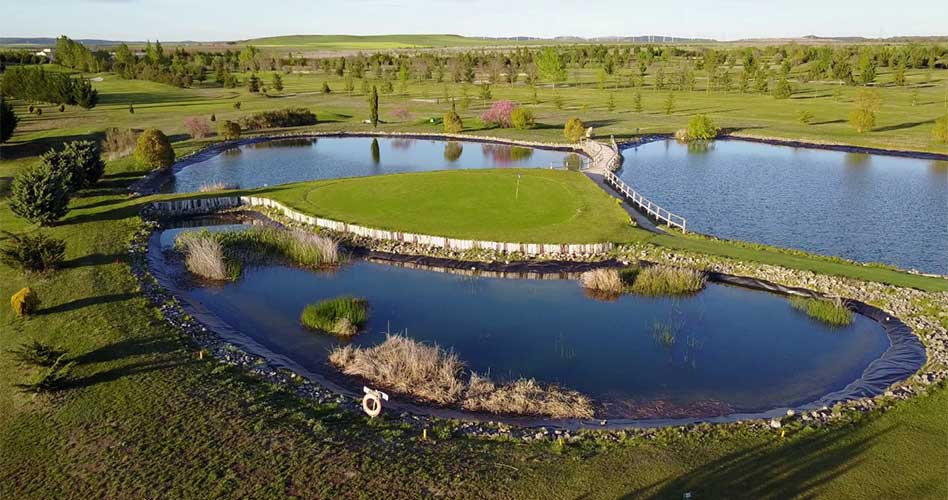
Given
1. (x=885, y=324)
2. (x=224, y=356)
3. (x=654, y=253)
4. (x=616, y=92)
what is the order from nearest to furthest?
(x=224, y=356)
(x=885, y=324)
(x=654, y=253)
(x=616, y=92)

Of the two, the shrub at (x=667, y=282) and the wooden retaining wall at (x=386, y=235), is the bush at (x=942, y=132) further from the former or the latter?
the wooden retaining wall at (x=386, y=235)

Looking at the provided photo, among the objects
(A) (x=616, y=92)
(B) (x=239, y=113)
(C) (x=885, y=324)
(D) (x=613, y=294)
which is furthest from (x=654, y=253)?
(A) (x=616, y=92)

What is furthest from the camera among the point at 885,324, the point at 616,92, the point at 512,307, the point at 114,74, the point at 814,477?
the point at 114,74

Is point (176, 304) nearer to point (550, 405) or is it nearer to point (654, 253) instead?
point (550, 405)

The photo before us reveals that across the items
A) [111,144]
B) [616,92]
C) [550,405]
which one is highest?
[616,92]

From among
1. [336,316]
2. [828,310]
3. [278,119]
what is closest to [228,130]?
[278,119]

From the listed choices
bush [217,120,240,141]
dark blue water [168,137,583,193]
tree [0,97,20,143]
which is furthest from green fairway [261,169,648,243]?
tree [0,97,20,143]

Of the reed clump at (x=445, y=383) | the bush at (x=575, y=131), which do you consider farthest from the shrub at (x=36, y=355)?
the bush at (x=575, y=131)

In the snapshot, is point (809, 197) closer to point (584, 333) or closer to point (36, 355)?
point (584, 333)
